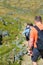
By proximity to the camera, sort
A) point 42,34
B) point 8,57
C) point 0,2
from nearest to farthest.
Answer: point 42,34, point 8,57, point 0,2

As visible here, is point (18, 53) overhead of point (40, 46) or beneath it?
beneath

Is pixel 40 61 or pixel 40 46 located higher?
pixel 40 46

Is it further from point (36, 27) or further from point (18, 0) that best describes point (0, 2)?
point (36, 27)

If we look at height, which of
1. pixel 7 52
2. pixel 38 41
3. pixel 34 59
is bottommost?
pixel 7 52

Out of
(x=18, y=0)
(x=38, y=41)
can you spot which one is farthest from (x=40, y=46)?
(x=18, y=0)

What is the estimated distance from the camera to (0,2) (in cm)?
10388

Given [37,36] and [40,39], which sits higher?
[37,36]

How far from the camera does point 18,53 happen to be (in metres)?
18.6

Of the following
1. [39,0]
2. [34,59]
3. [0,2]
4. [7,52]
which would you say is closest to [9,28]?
[7,52]

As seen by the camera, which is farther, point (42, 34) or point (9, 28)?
point (9, 28)

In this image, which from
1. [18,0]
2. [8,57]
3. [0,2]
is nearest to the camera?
[8,57]

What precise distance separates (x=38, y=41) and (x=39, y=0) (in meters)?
97.6

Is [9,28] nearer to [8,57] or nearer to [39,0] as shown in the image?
[8,57]

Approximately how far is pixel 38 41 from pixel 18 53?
16.1ft
